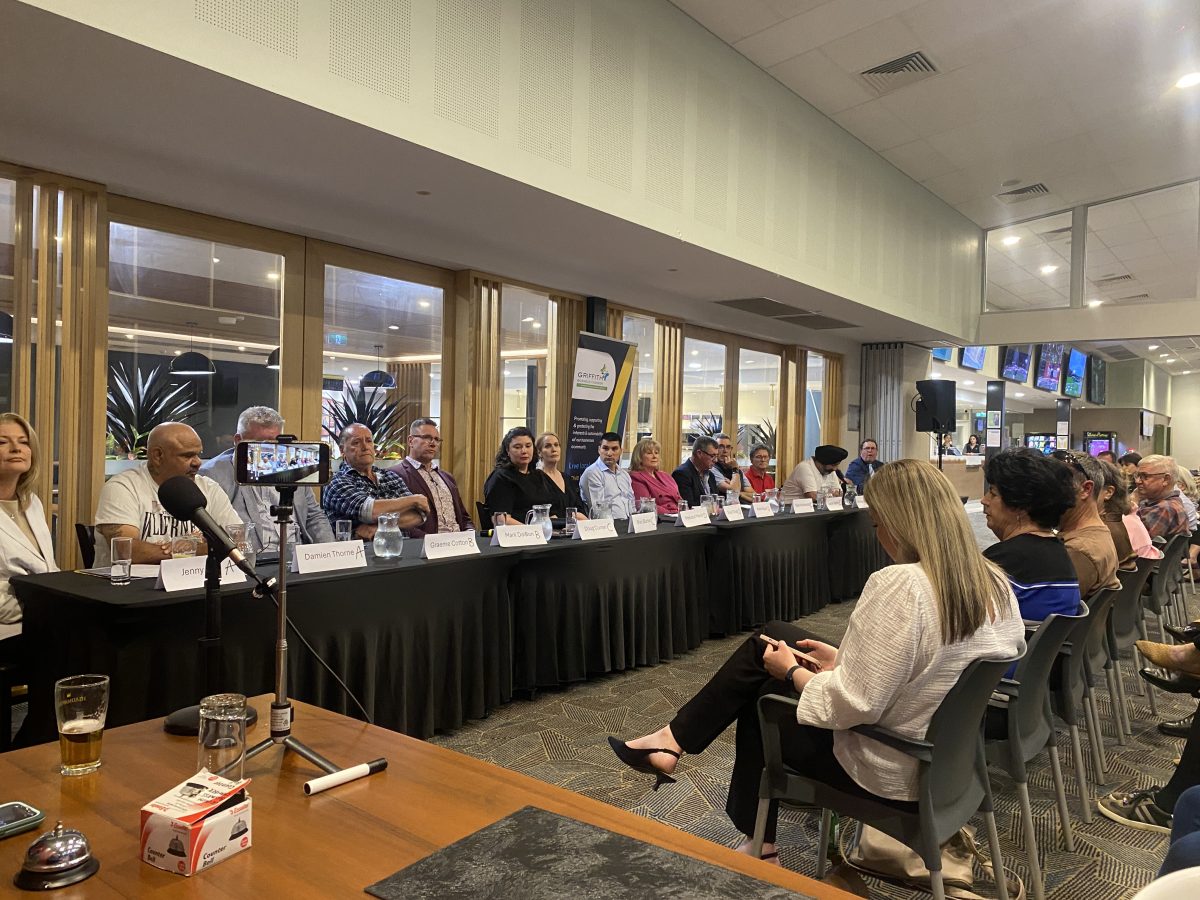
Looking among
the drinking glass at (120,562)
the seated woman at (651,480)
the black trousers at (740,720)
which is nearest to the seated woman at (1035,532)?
the black trousers at (740,720)

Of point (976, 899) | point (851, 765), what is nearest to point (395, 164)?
point (851, 765)

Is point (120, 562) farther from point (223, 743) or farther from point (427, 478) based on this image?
point (427, 478)

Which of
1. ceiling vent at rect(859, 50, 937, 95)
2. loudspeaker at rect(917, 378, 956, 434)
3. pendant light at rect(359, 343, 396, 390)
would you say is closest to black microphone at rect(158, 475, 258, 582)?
pendant light at rect(359, 343, 396, 390)

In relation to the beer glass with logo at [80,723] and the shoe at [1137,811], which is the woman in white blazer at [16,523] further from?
the shoe at [1137,811]

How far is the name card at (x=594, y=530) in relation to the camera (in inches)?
163

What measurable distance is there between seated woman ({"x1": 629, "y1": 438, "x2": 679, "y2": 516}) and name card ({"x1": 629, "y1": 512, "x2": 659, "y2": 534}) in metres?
1.45

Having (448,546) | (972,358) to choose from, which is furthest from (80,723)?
(972,358)

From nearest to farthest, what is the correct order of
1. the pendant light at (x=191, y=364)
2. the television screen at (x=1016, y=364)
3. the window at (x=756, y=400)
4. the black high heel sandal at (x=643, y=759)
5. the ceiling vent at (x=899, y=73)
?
the black high heel sandal at (x=643, y=759) → the pendant light at (x=191, y=364) → the ceiling vent at (x=899, y=73) → the window at (x=756, y=400) → the television screen at (x=1016, y=364)

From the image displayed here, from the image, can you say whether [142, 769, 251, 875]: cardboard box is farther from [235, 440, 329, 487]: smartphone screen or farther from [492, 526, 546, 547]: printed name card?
[492, 526, 546, 547]: printed name card

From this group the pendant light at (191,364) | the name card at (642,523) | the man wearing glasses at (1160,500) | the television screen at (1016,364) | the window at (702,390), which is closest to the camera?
the name card at (642,523)

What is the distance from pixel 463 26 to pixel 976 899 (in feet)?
13.7

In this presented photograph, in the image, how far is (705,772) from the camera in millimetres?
3180

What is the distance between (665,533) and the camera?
457 centimetres

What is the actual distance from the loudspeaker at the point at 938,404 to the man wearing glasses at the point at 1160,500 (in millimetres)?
5325
